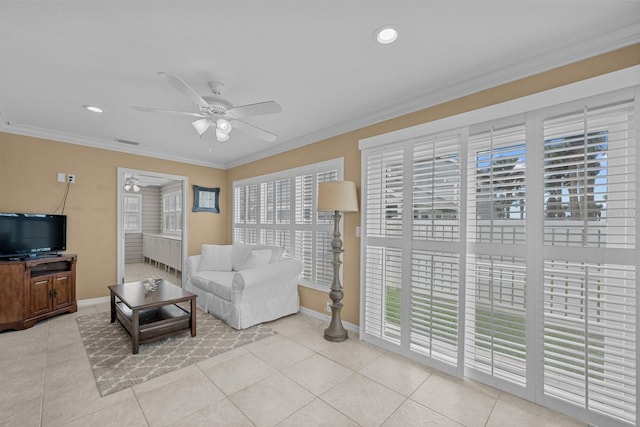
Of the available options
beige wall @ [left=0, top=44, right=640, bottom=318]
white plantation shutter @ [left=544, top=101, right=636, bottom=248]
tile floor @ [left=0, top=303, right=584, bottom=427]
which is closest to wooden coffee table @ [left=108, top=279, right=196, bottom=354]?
tile floor @ [left=0, top=303, right=584, bottom=427]

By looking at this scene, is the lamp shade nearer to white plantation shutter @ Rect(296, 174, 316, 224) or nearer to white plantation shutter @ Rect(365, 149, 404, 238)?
white plantation shutter @ Rect(365, 149, 404, 238)

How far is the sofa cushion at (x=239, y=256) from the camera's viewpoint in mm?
4388

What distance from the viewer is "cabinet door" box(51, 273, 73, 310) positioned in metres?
3.55

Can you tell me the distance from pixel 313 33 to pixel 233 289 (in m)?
2.77

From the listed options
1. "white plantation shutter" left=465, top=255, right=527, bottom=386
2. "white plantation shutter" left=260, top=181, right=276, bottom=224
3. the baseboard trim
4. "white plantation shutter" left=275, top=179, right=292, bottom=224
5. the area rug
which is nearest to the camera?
"white plantation shutter" left=465, top=255, right=527, bottom=386

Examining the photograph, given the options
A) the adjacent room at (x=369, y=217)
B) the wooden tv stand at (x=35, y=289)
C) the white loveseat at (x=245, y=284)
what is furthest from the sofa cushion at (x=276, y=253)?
the wooden tv stand at (x=35, y=289)

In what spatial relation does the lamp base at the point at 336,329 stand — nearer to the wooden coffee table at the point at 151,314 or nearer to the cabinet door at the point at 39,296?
the wooden coffee table at the point at 151,314

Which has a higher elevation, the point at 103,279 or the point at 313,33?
the point at 313,33

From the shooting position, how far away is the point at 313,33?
1.79 m

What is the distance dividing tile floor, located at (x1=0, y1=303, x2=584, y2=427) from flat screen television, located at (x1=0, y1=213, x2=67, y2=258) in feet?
3.89

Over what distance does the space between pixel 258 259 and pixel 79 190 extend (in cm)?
290

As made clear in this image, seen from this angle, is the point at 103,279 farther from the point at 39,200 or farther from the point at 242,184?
the point at 242,184

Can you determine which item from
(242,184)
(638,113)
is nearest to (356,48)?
(638,113)

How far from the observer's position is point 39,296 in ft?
11.1
